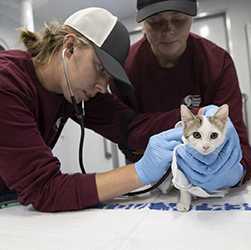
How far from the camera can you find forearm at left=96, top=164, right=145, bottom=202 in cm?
75

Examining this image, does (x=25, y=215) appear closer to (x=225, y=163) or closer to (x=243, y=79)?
(x=225, y=163)

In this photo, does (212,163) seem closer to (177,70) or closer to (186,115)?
(186,115)

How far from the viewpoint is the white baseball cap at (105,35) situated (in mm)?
773

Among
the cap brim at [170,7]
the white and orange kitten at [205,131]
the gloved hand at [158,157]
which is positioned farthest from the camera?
the cap brim at [170,7]

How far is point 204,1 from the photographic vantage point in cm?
220

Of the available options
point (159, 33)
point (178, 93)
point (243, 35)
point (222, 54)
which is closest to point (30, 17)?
point (159, 33)

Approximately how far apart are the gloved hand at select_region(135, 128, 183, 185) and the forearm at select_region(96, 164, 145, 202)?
3 centimetres

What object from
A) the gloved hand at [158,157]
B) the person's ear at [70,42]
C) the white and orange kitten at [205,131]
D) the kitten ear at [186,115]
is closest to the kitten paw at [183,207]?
the white and orange kitten at [205,131]

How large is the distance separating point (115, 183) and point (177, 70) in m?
0.64

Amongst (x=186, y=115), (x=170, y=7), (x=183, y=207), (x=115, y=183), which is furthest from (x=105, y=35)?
(x=183, y=207)

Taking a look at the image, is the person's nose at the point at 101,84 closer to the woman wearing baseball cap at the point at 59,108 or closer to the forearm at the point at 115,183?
the woman wearing baseball cap at the point at 59,108

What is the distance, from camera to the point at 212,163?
70 cm

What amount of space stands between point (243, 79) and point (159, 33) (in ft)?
5.08

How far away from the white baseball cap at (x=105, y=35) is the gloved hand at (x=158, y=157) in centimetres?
23
